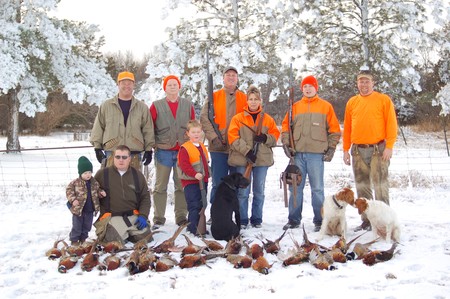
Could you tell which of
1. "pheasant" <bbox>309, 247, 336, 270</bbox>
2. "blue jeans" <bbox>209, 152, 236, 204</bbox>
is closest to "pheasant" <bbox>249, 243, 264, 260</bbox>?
"pheasant" <bbox>309, 247, 336, 270</bbox>

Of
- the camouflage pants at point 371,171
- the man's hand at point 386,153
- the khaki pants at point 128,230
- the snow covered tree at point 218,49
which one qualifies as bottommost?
the khaki pants at point 128,230

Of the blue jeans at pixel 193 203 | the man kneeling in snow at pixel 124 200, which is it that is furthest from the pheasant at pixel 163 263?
the blue jeans at pixel 193 203

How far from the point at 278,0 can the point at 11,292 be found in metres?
13.5

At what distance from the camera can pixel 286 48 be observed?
15.6m

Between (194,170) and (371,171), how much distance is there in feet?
6.86

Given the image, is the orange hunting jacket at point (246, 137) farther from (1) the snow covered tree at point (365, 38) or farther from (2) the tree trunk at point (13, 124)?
(2) the tree trunk at point (13, 124)

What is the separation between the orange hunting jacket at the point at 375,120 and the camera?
16.9 ft

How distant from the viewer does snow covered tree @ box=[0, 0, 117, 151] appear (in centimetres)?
1680

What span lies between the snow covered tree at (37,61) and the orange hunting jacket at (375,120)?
14.4 m

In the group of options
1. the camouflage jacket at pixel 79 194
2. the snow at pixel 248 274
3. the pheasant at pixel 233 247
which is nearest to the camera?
the snow at pixel 248 274

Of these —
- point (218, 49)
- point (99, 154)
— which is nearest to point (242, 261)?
point (99, 154)

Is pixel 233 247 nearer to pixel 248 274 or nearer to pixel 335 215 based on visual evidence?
pixel 248 274

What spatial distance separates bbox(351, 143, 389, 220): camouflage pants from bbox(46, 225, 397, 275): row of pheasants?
3.77 ft

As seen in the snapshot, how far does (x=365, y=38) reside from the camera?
15320 millimetres
